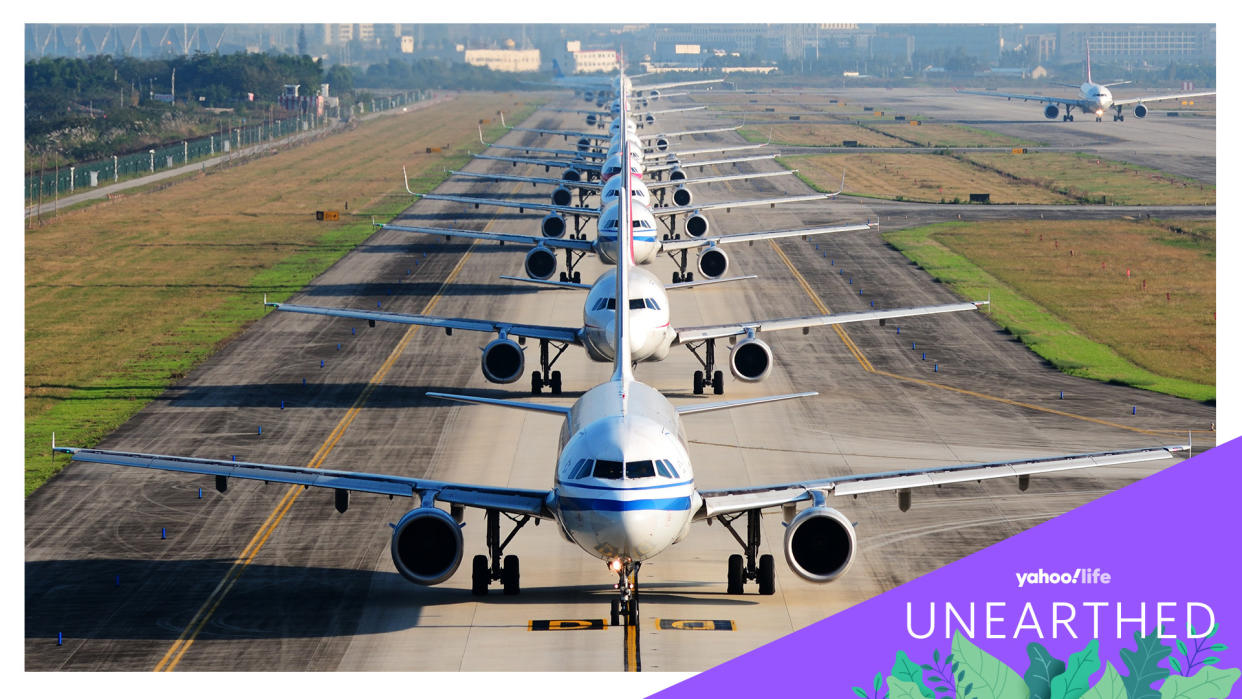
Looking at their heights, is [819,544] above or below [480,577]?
above

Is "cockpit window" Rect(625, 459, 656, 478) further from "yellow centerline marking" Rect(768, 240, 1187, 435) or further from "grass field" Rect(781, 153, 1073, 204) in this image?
"grass field" Rect(781, 153, 1073, 204)

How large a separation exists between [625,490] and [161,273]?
7288 centimetres

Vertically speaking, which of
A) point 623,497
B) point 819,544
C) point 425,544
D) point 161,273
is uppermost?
point 623,497

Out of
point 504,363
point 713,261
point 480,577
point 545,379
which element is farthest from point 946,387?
point 480,577

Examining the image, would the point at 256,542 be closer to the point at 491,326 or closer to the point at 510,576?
the point at 510,576

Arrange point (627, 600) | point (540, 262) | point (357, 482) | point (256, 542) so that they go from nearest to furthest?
1. point (627, 600)
2. point (357, 482)
3. point (256, 542)
4. point (540, 262)

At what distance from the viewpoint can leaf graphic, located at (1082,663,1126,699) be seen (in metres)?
33.2

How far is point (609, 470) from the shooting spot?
34.1 meters

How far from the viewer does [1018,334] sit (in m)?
78.6

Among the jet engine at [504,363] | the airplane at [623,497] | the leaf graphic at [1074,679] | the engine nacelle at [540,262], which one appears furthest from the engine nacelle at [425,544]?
the engine nacelle at [540,262]

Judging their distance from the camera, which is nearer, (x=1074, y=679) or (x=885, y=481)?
(x=1074, y=679)

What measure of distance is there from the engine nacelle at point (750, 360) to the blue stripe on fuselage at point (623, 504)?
28.6m

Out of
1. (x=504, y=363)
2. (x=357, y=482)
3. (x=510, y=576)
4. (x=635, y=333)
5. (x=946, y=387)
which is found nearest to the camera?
(x=357, y=482)

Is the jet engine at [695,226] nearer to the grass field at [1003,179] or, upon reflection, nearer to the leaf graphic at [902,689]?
the grass field at [1003,179]
